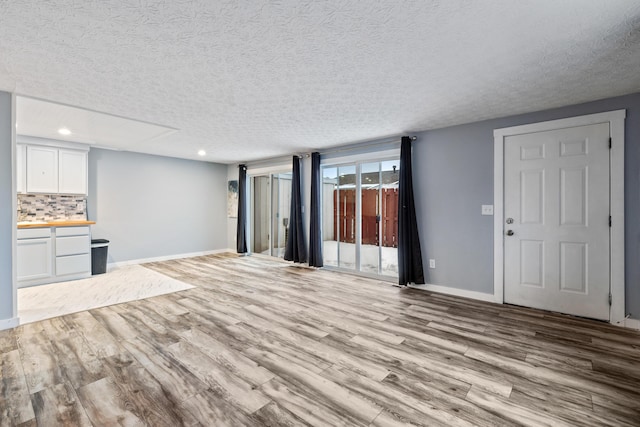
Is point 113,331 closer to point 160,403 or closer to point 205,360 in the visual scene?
point 205,360

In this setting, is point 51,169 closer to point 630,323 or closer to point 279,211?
point 279,211

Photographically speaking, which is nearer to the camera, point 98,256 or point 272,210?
point 98,256

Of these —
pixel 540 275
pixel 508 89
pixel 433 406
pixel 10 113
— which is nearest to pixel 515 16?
pixel 508 89

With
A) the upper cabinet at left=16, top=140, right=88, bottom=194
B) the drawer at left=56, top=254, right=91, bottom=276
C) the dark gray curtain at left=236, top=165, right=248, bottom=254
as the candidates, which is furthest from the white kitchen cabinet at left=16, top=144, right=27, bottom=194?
the dark gray curtain at left=236, top=165, right=248, bottom=254

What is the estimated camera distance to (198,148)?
5793 millimetres

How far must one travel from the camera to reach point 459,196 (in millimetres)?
4102

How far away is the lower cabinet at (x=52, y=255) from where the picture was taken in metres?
4.32

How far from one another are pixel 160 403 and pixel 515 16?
3.43 metres

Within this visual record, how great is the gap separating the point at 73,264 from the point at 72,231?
1.89 feet

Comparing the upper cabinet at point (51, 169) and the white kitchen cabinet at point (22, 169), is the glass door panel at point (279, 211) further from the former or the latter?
the white kitchen cabinet at point (22, 169)

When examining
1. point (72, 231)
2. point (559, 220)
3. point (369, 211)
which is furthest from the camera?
point (369, 211)

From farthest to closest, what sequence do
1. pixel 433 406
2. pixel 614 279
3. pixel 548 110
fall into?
1. pixel 548 110
2. pixel 614 279
3. pixel 433 406

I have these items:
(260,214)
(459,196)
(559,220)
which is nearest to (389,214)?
(459,196)

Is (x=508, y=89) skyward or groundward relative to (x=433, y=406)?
skyward
